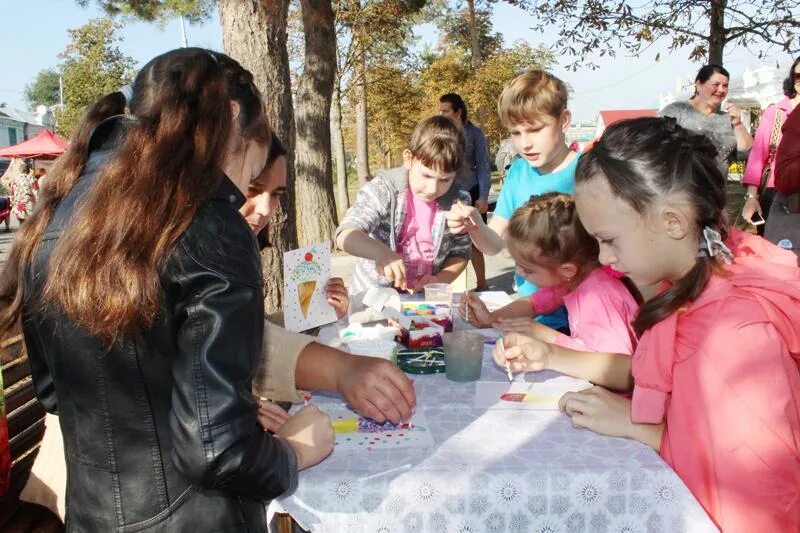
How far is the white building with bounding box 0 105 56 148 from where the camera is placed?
5116cm

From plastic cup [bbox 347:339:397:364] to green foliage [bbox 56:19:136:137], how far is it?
25.7m

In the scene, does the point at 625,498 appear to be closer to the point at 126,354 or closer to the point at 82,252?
the point at 126,354

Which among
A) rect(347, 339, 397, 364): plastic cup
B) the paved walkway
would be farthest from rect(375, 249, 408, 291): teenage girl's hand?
the paved walkway

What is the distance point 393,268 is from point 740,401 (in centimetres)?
169

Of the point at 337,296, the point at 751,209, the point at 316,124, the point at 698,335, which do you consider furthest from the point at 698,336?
the point at 316,124

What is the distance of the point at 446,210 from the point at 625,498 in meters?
2.04

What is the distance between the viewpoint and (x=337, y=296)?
244 cm

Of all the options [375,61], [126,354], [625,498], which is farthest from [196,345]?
[375,61]

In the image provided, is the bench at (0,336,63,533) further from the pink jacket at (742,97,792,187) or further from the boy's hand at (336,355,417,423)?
the pink jacket at (742,97,792,187)

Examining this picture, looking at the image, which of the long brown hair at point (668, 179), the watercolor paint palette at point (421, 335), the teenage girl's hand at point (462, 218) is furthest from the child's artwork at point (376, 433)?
the teenage girl's hand at point (462, 218)

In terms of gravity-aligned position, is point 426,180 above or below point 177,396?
above

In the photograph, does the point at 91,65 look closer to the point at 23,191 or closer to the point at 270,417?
the point at 23,191

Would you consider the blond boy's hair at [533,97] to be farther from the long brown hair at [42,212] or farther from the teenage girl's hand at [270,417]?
the long brown hair at [42,212]

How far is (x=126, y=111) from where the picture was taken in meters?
1.20
